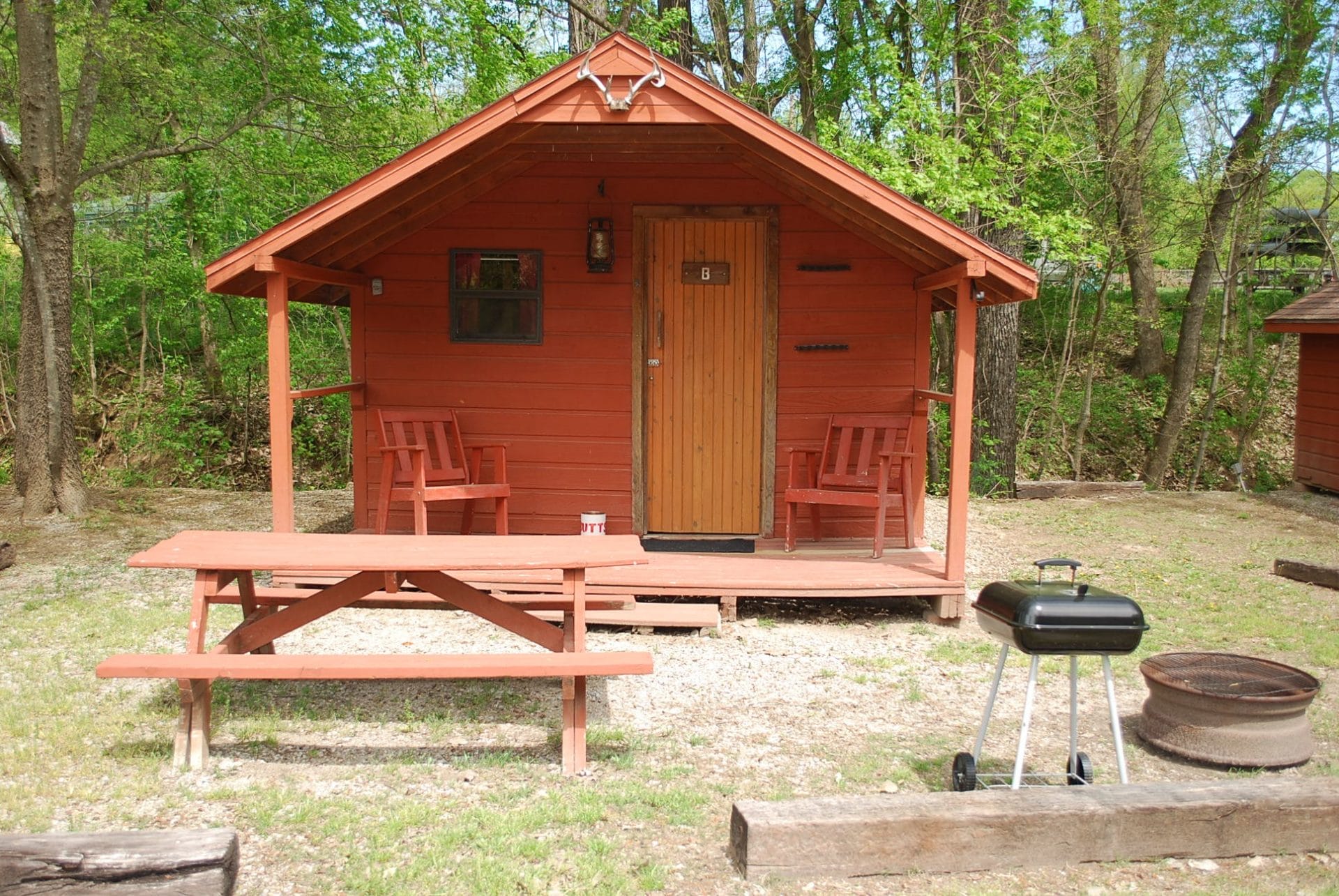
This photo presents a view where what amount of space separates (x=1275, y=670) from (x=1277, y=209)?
1206cm

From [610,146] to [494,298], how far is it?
1424mm

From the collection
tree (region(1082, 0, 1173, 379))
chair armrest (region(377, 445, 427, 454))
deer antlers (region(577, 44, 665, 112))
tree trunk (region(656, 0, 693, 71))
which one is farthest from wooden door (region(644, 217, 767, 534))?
tree trunk (region(656, 0, 693, 71))

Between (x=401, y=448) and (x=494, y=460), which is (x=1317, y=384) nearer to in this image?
(x=494, y=460)

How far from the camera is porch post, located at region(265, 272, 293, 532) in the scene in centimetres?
570

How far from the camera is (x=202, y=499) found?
10039mm

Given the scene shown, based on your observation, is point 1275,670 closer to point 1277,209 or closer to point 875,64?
point 875,64

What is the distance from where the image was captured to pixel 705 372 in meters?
7.00

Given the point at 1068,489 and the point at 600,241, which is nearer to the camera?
the point at 600,241

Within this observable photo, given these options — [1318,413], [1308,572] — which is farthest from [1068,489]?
[1308,572]

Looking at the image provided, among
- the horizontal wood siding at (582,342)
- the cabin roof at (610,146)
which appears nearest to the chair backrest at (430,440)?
the horizontal wood siding at (582,342)

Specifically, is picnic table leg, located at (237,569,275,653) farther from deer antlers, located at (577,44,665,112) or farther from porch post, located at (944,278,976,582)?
porch post, located at (944,278,976,582)

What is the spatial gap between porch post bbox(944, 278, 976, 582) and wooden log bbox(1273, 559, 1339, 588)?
3.01 m

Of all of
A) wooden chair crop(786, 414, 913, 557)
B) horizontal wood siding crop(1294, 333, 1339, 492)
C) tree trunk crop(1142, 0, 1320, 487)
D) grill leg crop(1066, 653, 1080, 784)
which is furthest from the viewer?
tree trunk crop(1142, 0, 1320, 487)

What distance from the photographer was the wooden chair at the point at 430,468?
250 inches
